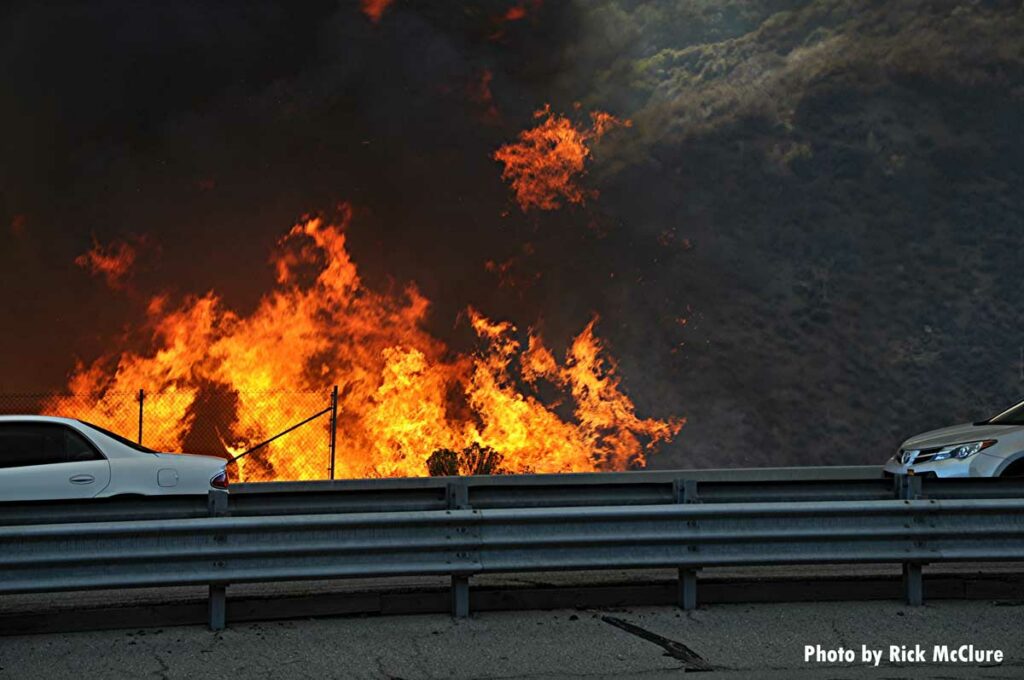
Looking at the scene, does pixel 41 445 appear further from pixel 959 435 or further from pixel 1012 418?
pixel 1012 418

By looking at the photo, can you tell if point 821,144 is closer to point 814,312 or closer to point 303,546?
point 814,312

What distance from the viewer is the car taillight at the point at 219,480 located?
36.0 ft

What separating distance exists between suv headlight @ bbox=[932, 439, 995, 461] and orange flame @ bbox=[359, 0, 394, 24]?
25.1 m

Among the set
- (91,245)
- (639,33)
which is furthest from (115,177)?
(639,33)

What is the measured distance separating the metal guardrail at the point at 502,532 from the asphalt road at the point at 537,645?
1.00 feet

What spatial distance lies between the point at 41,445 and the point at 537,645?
5491 mm

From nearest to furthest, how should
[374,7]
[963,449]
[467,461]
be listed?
[963,449], [467,461], [374,7]


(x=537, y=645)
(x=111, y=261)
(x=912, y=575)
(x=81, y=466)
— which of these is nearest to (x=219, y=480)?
(x=81, y=466)

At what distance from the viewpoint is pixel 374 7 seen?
34594 mm

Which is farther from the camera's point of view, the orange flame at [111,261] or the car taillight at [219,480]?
the orange flame at [111,261]

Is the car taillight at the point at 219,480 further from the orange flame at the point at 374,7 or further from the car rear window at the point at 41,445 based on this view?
the orange flame at the point at 374,7

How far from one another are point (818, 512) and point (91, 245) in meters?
24.5

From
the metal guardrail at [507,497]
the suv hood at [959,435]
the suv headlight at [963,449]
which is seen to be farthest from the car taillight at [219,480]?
the suv hood at [959,435]

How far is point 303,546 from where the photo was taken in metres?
7.41
